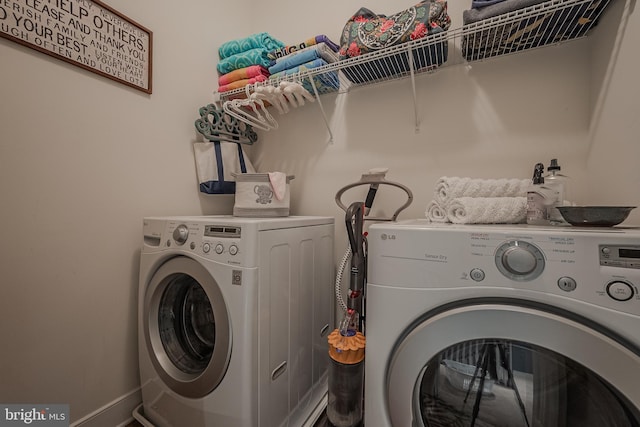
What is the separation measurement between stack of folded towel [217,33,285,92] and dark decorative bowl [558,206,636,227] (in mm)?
1390

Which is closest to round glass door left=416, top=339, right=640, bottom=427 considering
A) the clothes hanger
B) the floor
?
the floor

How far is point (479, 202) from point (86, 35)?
1572 millimetres

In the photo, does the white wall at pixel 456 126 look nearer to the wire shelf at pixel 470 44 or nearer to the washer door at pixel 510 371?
the wire shelf at pixel 470 44

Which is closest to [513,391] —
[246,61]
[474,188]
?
[474,188]

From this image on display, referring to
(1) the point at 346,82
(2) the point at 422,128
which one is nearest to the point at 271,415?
(2) the point at 422,128

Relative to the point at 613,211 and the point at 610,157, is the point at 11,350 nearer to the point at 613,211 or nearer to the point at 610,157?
the point at 613,211

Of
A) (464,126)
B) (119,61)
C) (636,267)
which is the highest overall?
(119,61)

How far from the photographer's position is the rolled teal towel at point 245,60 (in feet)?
4.42

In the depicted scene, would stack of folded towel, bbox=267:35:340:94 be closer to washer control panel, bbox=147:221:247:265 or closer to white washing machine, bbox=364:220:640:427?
washer control panel, bbox=147:221:247:265

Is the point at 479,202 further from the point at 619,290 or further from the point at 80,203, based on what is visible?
the point at 80,203

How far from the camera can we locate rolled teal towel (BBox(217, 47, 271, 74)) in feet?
4.42

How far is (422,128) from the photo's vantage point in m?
1.21

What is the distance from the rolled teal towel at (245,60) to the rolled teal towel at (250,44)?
0.09 ft

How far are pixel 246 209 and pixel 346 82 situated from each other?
89 centimetres
